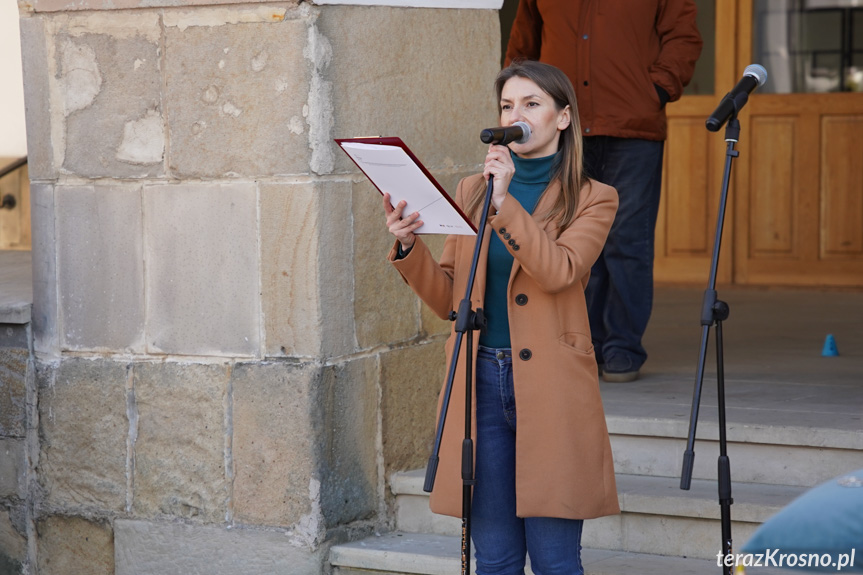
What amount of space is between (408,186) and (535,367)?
482 millimetres

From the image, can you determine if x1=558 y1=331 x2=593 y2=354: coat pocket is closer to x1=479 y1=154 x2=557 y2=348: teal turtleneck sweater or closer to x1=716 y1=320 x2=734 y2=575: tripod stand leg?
x1=479 y1=154 x2=557 y2=348: teal turtleneck sweater

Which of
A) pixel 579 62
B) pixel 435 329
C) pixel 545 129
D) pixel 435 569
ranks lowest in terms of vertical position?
pixel 435 569

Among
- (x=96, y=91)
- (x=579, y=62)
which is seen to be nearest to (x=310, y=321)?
(x=96, y=91)

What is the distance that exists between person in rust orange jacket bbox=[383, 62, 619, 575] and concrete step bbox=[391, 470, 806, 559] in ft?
2.55

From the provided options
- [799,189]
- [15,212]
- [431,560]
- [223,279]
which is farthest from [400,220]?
[799,189]

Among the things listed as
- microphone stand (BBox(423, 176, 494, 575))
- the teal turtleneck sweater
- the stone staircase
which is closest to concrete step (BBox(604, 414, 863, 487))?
the stone staircase

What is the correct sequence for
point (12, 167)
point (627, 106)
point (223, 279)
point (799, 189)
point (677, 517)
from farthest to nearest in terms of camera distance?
point (799, 189) → point (12, 167) → point (627, 106) → point (223, 279) → point (677, 517)

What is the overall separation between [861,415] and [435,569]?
1.35 metres

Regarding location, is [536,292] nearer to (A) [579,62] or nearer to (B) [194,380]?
(B) [194,380]

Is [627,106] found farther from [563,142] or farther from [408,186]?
[408,186]

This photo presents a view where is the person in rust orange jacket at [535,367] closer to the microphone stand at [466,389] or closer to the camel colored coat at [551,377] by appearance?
the camel colored coat at [551,377]

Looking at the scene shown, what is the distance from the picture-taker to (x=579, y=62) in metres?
4.59

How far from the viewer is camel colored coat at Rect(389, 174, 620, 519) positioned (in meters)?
2.71

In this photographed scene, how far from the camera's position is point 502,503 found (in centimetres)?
281
